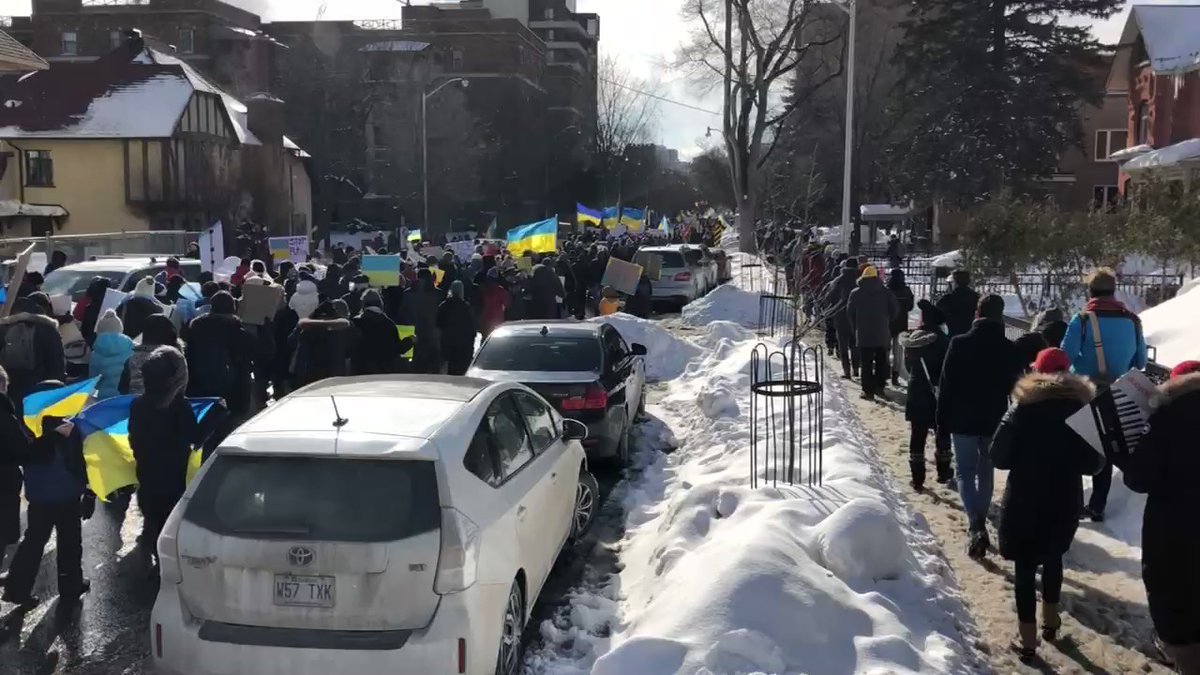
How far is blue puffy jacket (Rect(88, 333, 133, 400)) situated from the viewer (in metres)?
8.85

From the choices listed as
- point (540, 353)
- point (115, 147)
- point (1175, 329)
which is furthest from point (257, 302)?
point (115, 147)

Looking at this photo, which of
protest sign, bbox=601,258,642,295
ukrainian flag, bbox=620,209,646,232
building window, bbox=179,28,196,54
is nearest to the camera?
protest sign, bbox=601,258,642,295

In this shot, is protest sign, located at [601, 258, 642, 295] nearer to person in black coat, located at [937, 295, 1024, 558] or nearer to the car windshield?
the car windshield

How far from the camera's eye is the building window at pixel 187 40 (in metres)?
75.0

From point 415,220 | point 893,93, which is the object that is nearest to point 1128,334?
point 893,93

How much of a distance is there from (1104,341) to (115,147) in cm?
4287

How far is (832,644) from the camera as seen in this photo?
554cm

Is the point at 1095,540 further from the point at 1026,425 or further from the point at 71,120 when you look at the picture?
the point at 71,120

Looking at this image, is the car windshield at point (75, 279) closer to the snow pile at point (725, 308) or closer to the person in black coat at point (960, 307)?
the person in black coat at point (960, 307)

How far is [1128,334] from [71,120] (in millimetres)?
44302

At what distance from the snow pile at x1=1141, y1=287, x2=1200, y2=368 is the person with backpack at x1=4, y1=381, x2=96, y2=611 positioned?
35.1 ft

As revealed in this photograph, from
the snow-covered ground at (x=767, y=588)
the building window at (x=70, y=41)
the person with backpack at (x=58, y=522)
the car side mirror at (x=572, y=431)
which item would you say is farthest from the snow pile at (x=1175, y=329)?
the building window at (x=70, y=41)

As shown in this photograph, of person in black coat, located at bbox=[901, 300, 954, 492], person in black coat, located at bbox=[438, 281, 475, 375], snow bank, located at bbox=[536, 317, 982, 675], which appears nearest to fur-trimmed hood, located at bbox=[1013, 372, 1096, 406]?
snow bank, located at bbox=[536, 317, 982, 675]

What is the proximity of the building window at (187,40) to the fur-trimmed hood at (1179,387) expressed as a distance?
7981 centimetres
